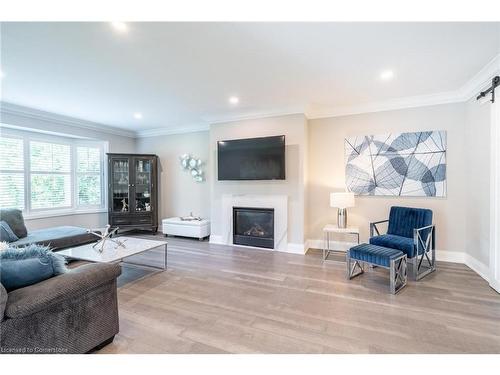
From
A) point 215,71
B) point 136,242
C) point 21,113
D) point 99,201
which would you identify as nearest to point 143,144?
point 99,201

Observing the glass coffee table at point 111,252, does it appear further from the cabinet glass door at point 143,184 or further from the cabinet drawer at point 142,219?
the cabinet glass door at point 143,184

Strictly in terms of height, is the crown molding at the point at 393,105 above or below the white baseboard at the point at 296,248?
above

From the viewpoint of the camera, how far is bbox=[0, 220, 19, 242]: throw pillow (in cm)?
339

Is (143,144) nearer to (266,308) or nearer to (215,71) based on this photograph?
(215,71)

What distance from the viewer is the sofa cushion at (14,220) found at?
366cm

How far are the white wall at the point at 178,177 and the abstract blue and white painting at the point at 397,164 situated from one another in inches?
124

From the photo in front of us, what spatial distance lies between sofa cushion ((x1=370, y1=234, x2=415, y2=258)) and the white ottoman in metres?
3.28

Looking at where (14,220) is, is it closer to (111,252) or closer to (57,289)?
(111,252)

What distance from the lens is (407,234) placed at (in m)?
3.43

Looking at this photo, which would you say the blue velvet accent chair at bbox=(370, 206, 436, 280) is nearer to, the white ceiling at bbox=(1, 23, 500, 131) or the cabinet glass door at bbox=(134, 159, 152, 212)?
the white ceiling at bbox=(1, 23, 500, 131)

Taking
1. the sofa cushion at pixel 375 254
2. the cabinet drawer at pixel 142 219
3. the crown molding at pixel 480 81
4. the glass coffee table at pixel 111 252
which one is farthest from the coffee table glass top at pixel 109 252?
the crown molding at pixel 480 81

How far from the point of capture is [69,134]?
5012mm
